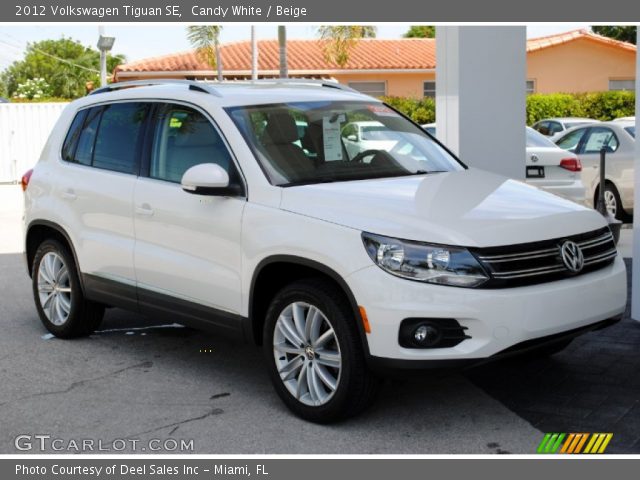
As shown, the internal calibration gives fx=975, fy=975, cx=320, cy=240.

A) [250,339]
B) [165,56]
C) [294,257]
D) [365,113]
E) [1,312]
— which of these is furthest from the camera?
[165,56]

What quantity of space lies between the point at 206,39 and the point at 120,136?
84.0 ft

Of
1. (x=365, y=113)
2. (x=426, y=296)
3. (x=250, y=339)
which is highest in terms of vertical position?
(x=365, y=113)

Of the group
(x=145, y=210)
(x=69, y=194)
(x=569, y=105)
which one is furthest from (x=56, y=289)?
(x=569, y=105)

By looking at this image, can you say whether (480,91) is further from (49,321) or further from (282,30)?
(282,30)

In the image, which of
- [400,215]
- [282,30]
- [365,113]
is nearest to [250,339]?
[400,215]

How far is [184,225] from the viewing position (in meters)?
5.87

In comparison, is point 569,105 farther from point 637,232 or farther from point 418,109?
point 637,232

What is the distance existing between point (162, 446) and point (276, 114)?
217cm

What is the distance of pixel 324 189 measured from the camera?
5.34 meters

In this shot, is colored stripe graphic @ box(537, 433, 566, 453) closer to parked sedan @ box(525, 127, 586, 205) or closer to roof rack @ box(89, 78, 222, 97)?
roof rack @ box(89, 78, 222, 97)

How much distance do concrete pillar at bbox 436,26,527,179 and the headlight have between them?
419cm

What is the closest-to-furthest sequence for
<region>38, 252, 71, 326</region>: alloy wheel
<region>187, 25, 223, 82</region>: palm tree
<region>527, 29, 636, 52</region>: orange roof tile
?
<region>38, 252, 71, 326</region>: alloy wheel → <region>187, 25, 223, 82</region>: palm tree → <region>527, 29, 636, 52</region>: orange roof tile

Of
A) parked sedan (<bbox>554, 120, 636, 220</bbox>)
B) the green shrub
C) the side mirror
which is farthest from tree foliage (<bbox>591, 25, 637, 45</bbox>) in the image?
the side mirror

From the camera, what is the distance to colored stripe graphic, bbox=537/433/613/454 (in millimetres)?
4707
